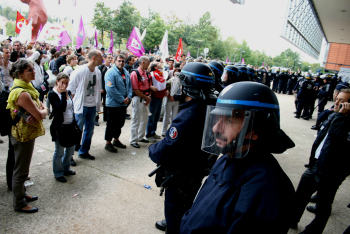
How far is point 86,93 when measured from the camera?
15.9 feet

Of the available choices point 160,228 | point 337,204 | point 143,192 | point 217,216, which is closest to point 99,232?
point 160,228

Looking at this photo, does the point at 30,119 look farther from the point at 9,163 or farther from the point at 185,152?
the point at 185,152

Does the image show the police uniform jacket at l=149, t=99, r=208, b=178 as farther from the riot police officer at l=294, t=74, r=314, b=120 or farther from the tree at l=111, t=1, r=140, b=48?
the tree at l=111, t=1, r=140, b=48

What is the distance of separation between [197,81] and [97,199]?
2.42m

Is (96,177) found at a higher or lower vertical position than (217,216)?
lower

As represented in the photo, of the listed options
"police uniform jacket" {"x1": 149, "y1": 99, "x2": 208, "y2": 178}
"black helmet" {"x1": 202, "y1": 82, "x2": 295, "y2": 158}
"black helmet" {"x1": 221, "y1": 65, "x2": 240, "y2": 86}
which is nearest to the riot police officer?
"black helmet" {"x1": 221, "y1": 65, "x2": 240, "y2": 86}

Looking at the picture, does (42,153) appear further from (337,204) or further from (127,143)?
(337,204)

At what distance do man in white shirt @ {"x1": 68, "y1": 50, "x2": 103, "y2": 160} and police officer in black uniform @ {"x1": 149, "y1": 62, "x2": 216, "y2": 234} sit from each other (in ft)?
8.94

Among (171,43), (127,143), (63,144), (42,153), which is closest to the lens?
(63,144)

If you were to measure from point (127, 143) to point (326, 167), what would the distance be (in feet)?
14.7

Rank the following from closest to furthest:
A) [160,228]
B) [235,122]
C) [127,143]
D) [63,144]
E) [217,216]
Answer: [217,216] → [235,122] → [160,228] → [63,144] → [127,143]

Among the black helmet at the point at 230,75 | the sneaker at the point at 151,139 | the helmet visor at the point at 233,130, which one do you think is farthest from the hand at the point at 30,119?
the black helmet at the point at 230,75

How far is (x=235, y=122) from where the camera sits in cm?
132

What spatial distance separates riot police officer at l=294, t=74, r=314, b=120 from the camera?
11.5 m
